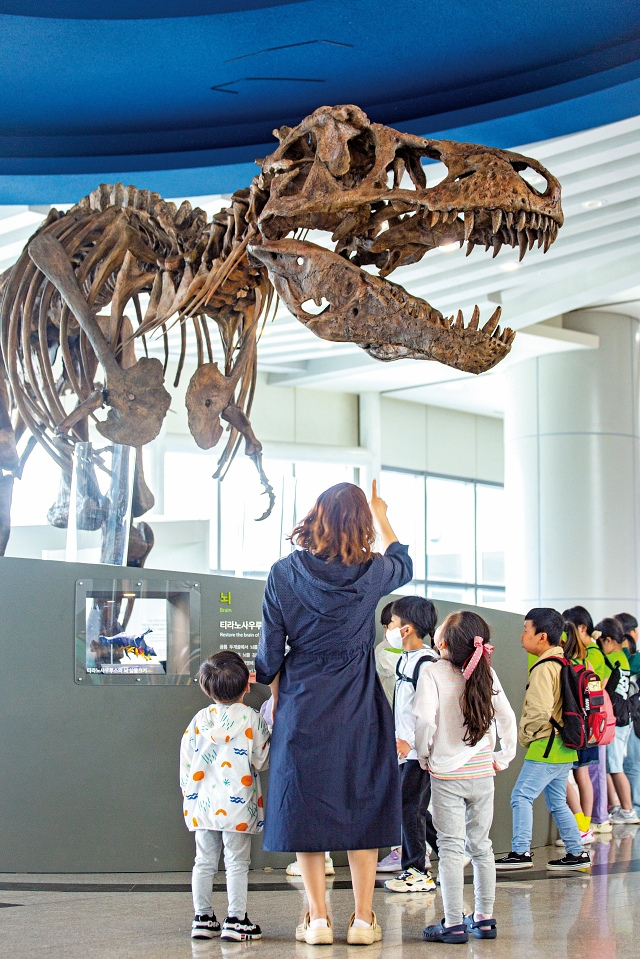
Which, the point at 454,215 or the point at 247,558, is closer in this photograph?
the point at 454,215

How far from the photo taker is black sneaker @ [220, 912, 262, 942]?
400 centimetres

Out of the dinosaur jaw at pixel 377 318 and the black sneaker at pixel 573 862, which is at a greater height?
the dinosaur jaw at pixel 377 318

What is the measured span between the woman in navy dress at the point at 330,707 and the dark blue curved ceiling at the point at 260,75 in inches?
126

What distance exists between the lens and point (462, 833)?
13.7ft

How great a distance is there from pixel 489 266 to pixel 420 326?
9390 mm

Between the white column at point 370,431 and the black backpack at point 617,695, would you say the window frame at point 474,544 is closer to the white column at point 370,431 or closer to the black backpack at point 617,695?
the white column at point 370,431

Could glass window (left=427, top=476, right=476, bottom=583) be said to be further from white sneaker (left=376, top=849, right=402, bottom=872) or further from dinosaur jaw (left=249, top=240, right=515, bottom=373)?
dinosaur jaw (left=249, top=240, right=515, bottom=373)

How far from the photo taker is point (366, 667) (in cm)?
410

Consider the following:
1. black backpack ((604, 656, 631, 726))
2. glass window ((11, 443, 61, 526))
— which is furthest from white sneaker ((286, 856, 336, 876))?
glass window ((11, 443, 61, 526))

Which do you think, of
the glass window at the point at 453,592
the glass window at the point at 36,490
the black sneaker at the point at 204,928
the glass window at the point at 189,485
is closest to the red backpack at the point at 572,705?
the black sneaker at the point at 204,928

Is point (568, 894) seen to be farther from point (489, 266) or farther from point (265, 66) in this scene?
point (489, 266)

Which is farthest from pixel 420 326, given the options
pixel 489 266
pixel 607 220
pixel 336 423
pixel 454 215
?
pixel 336 423

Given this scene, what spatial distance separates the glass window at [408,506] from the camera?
23.5 m

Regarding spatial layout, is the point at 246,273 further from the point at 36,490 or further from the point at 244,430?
the point at 36,490
